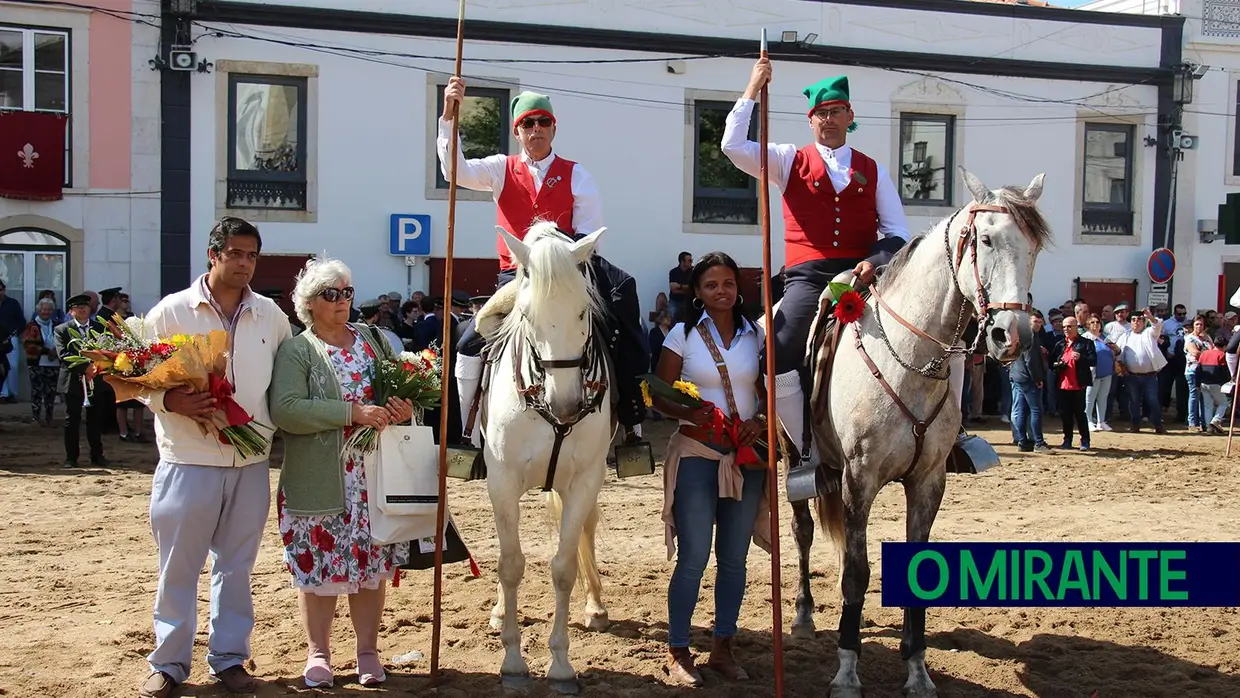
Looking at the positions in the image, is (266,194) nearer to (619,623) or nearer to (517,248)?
(619,623)

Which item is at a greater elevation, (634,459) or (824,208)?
(824,208)

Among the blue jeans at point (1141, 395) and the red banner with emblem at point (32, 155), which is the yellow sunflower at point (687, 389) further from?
the red banner with emblem at point (32, 155)

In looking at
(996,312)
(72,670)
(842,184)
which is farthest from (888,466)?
(72,670)

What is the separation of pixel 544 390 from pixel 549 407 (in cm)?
8

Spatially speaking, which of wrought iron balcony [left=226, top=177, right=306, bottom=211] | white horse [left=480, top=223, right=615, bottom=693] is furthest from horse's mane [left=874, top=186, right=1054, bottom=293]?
wrought iron balcony [left=226, top=177, right=306, bottom=211]

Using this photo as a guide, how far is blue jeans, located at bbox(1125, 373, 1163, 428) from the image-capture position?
1669 cm

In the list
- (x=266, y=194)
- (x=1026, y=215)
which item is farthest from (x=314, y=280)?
(x=266, y=194)

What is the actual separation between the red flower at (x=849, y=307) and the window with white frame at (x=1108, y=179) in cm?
1738

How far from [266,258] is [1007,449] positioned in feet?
36.6

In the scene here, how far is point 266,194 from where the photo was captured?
17375mm

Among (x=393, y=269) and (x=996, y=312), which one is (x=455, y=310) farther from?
(x=996, y=312)

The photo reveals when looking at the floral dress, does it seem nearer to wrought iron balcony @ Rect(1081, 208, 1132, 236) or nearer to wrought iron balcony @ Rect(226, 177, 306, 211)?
wrought iron balcony @ Rect(226, 177, 306, 211)

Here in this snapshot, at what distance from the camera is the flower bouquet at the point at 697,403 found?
514 cm

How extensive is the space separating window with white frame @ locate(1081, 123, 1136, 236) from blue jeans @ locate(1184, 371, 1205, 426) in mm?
4812
